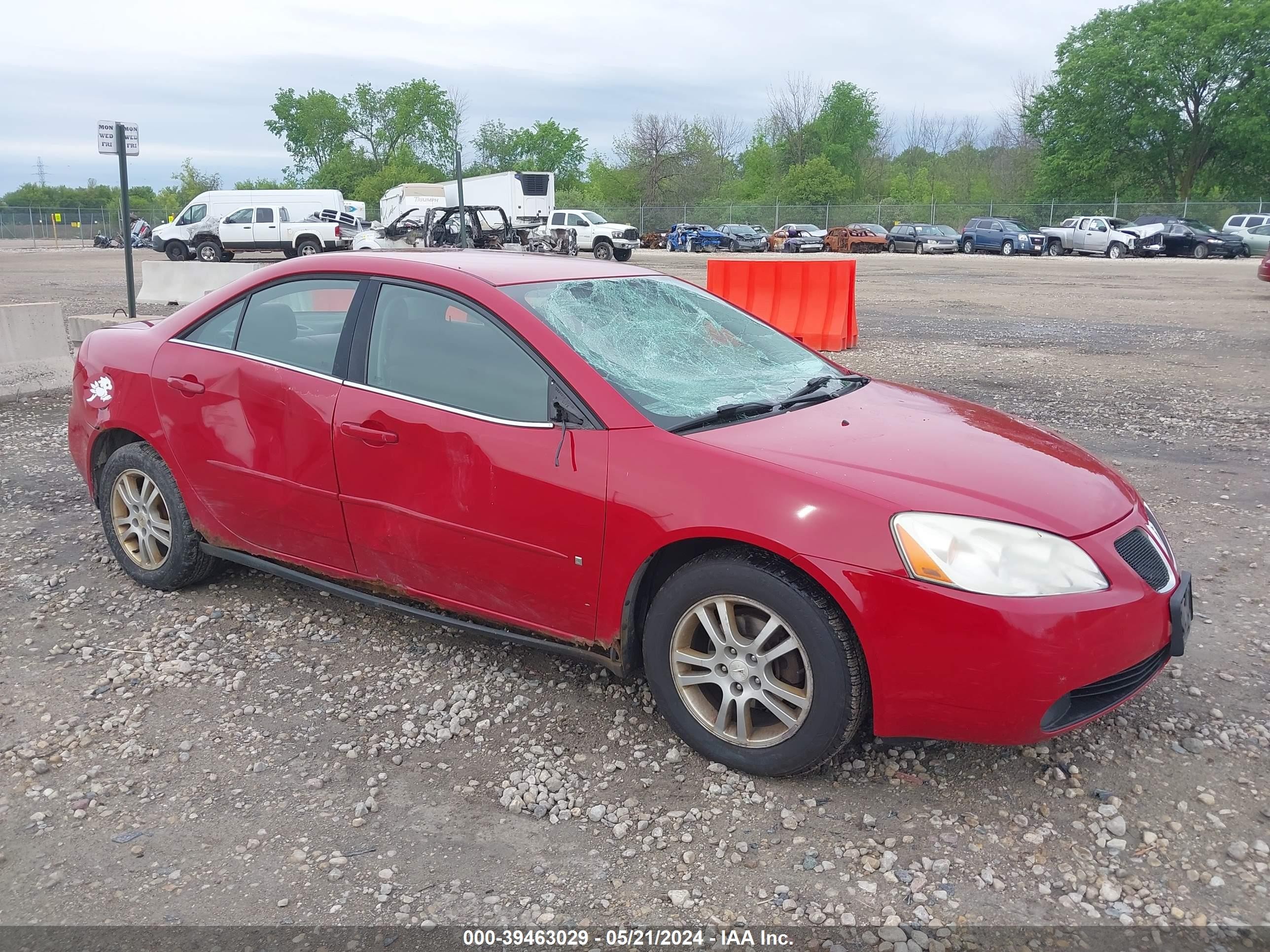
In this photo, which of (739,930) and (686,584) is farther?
(686,584)

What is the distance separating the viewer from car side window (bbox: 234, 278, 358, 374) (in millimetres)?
3789

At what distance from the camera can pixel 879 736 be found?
111 inches

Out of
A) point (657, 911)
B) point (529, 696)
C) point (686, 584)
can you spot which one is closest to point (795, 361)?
point (686, 584)

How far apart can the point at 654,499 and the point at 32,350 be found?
8.45 metres

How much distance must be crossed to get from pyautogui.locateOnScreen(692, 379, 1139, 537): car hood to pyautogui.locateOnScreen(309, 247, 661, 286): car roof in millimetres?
1083

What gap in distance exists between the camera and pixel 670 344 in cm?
373

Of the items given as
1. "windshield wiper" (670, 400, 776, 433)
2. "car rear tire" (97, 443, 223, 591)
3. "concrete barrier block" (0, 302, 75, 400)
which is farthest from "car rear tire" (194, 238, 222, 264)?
"windshield wiper" (670, 400, 776, 433)

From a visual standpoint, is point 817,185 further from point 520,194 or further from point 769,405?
point 769,405

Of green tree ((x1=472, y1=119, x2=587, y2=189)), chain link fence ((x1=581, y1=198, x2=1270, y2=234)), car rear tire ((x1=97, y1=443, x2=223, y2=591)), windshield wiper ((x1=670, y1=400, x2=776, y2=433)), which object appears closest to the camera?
windshield wiper ((x1=670, y1=400, x2=776, y2=433))

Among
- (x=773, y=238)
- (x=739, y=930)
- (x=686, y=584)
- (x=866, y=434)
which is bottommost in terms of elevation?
(x=739, y=930)

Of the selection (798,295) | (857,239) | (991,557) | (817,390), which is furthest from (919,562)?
(857,239)

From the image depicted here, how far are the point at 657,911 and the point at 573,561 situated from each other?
3.60 ft

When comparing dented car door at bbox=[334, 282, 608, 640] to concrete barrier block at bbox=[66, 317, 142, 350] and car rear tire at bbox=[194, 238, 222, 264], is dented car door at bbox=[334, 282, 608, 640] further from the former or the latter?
car rear tire at bbox=[194, 238, 222, 264]

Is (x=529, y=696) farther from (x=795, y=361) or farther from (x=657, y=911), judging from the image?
(x=795, y=361)
